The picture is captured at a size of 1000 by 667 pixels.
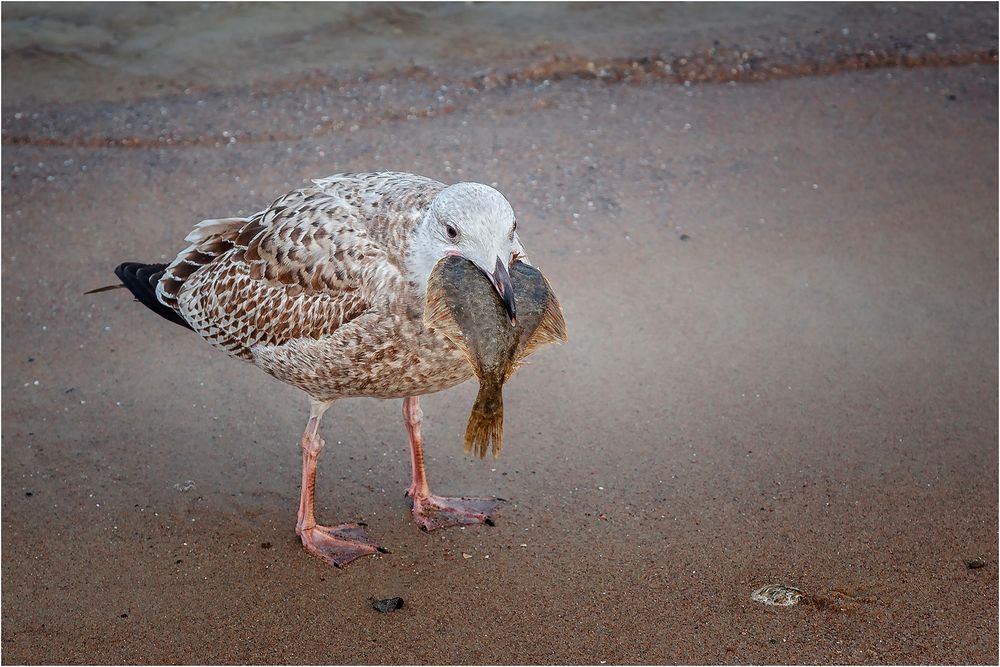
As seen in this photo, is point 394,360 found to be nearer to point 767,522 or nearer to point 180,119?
point 767,522

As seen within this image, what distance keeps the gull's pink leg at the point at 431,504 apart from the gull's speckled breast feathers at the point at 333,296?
502mm

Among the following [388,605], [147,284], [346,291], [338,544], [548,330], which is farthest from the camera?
[147,284]

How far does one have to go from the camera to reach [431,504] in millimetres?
5160

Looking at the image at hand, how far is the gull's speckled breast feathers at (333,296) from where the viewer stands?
14.2ft

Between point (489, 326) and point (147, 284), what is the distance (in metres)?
2.35

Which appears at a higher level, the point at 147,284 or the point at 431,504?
the point at 147,284

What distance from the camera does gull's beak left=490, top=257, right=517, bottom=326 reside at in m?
3.63

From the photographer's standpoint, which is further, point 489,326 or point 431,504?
point 431,504

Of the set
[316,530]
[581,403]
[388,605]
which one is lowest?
[388,605]

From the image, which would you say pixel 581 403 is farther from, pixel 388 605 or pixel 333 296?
pixel 333 296

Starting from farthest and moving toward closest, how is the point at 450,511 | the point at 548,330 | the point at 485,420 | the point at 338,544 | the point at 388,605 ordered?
the point at 450,511 < the point at 338,544 < the point at 388,605 < the point at 548,330 < the point at 485,420

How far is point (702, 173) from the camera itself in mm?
8008

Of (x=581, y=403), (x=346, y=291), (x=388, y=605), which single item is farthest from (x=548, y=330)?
(x=581, y=403)

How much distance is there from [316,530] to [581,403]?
5.58 feet
